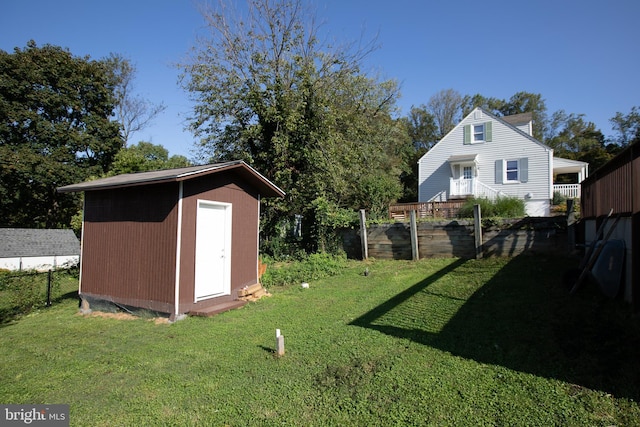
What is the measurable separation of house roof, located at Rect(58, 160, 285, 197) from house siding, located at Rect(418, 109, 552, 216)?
572 inches

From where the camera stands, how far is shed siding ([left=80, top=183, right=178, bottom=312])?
6.87m

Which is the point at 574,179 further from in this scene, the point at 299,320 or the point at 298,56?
the point at 299,320

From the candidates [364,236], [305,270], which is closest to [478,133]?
[364,236]

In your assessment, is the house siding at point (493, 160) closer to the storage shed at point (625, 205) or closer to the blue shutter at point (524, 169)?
the blue shutter at point (524, 169)

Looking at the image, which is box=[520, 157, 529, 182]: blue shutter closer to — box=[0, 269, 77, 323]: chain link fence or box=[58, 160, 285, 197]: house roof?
box=[58, 160, 285, 197]: house roof

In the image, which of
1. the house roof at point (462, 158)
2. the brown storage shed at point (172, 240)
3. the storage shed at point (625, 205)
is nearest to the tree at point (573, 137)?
the house roof at point (462, 158)

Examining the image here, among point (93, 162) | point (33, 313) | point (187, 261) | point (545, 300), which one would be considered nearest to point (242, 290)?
point (187, 261)

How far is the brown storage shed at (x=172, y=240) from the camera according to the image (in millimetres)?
6828

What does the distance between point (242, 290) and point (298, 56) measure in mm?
9916

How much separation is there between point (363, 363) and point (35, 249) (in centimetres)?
2290

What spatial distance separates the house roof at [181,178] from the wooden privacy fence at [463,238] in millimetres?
3633

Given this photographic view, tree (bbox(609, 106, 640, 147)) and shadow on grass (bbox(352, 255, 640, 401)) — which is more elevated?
tree (bbox(609, 106, 640, 147))

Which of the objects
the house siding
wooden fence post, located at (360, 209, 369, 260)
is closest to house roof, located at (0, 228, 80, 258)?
wooden fence post, located at (360, 209, 369, 260)

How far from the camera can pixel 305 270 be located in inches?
398
